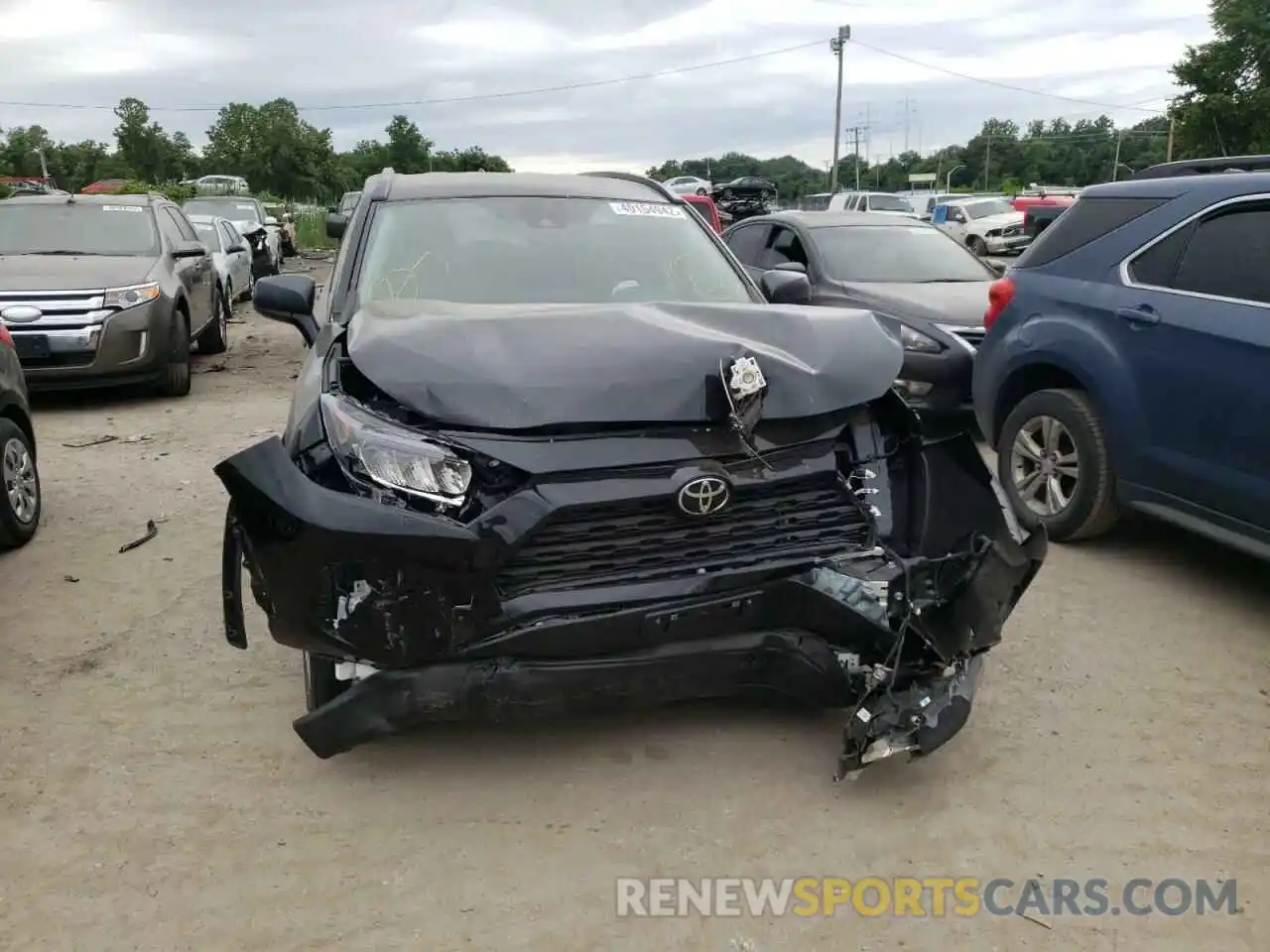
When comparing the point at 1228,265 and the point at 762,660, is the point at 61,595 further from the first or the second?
the point at 1228,265

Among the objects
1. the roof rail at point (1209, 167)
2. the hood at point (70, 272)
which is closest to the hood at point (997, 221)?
the hood at point (70, 272)

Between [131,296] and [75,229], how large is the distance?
136 cm

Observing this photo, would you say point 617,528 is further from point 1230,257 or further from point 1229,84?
point 1229,84

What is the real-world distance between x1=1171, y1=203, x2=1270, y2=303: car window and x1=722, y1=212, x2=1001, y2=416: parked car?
7.46ft

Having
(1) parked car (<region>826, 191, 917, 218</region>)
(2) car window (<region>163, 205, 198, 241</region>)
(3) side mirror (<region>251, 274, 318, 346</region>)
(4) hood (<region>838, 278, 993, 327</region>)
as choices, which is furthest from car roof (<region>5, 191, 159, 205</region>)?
(1) parked car (<region>826, 191, 917, 218</region>)

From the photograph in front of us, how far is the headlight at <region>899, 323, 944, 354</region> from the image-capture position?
748 cm

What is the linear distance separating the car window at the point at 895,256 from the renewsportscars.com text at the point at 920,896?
643cm

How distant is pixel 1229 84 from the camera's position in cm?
4094

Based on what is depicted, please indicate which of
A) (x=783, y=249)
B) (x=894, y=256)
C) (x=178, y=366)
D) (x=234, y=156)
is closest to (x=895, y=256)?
(x=894, y=256)

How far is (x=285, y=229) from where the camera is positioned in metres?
27.9

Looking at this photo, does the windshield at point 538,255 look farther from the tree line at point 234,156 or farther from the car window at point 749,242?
the tree line at point 234,156

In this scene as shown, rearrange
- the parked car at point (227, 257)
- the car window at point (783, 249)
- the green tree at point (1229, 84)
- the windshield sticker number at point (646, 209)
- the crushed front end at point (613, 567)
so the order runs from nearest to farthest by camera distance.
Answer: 1. the crushed front end at point (613, 567)
2. the windshield sticker number at point (646, 209)
3. the car window at point (783, 249)
4. the parked car at point (227, 257)
5. the green tree at point (1229, 84)

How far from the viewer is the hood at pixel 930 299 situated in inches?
307

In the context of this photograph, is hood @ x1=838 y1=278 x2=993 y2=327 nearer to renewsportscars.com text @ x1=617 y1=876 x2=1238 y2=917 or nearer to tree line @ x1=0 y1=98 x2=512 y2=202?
renewsportscars.com text @ x1=617 y1=876 x2=1238 y2=917
